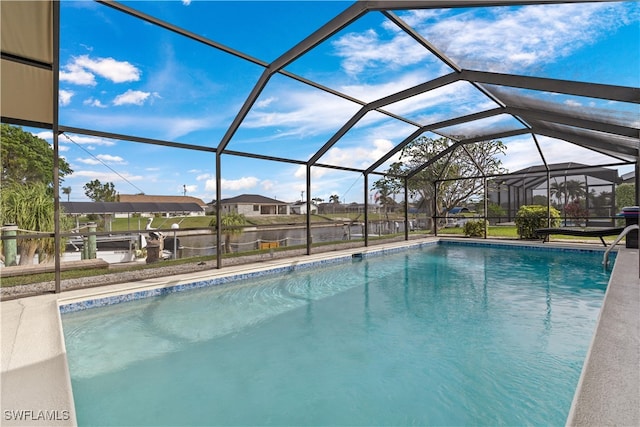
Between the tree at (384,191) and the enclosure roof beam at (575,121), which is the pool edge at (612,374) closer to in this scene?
the enclosure roof beam at (575,121)

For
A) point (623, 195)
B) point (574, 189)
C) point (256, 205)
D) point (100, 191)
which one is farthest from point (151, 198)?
point (623, 195)

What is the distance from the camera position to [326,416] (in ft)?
7.75

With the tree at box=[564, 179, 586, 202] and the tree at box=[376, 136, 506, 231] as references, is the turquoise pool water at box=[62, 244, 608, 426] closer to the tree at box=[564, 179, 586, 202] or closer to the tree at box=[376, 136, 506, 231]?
the tree at box=[564, 179, 586, 202]

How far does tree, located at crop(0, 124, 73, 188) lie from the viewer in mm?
16256

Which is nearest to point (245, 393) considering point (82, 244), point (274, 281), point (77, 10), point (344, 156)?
point (274, 281)

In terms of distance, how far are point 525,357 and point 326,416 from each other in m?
2.13

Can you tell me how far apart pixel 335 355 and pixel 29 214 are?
6.86 meters

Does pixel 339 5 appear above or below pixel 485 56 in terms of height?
above

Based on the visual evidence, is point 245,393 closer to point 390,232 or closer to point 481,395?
point 481,395

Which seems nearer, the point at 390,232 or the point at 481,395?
the point at 481,395

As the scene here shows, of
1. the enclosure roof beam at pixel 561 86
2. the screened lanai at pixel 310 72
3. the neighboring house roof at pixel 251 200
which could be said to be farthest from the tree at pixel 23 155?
the enclosure roof beam at pixel 561 86

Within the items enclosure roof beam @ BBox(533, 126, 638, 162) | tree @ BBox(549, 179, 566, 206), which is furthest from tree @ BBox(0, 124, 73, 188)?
tree @ BBox(549, 179, 566, 206)

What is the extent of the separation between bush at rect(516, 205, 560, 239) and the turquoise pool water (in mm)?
5617

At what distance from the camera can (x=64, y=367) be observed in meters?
2.40
